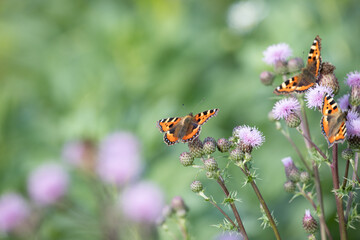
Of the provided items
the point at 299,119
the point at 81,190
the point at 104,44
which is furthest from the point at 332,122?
the point at 104,44

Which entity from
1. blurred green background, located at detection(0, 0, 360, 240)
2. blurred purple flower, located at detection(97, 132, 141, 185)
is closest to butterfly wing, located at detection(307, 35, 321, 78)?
blurred purple flower, located at detection(97, 132, 141, 185)

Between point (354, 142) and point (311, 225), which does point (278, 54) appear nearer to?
point (354, 142)

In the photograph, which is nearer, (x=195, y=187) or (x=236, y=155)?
(x=236, y=155)

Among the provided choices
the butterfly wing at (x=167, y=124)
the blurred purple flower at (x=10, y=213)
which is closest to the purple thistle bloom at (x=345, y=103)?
the butterfly wing at (x=167, y=124)

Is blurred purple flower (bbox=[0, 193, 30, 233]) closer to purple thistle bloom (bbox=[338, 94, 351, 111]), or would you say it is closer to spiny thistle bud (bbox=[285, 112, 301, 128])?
spiny thistle bud (bbox=[285, 112, 301, 128])

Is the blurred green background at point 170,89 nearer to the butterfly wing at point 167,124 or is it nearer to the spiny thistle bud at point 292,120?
the butterfly wing at point 167,124

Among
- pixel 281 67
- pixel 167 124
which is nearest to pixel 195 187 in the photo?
pixel 167 124
